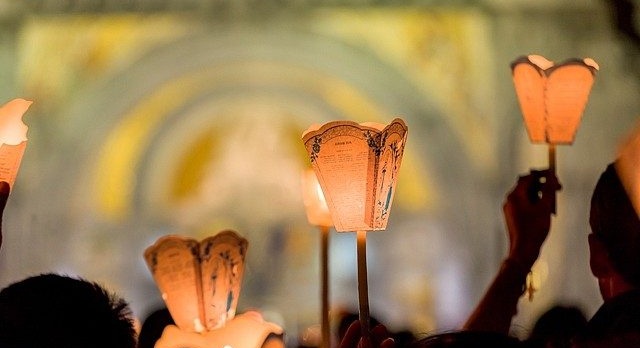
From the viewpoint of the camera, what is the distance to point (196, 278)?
168cm

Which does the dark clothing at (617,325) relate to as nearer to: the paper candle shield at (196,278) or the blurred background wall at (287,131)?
the paper candle shield at (196,278)

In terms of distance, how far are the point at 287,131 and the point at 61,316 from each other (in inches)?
135

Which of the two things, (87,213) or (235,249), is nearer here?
(235,249)

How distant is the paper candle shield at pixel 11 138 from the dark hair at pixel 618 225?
0.89 metres

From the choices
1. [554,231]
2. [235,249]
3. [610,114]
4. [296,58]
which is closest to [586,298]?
[554,231]

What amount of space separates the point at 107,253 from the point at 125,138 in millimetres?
654

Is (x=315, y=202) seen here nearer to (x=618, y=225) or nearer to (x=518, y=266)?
(x=518, y=266)

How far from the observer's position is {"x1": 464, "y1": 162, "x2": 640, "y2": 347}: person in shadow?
34.7 inches

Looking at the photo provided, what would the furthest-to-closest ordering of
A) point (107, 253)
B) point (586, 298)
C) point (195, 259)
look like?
point (107, 253), point (586, 298), point (195, 259)

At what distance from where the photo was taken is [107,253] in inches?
169

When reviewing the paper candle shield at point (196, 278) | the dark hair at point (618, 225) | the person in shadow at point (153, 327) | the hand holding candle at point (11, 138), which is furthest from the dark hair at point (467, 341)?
the person in shadow at point (153, 327)

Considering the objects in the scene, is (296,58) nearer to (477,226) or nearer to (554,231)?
(477,226)

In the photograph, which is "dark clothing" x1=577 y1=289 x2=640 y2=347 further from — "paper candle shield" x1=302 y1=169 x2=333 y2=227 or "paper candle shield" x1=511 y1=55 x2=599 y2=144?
"paper candle shield" x1=302 y1=169 x2=333 y2=227

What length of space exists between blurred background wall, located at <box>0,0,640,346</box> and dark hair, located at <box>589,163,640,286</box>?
3043 millimetres
